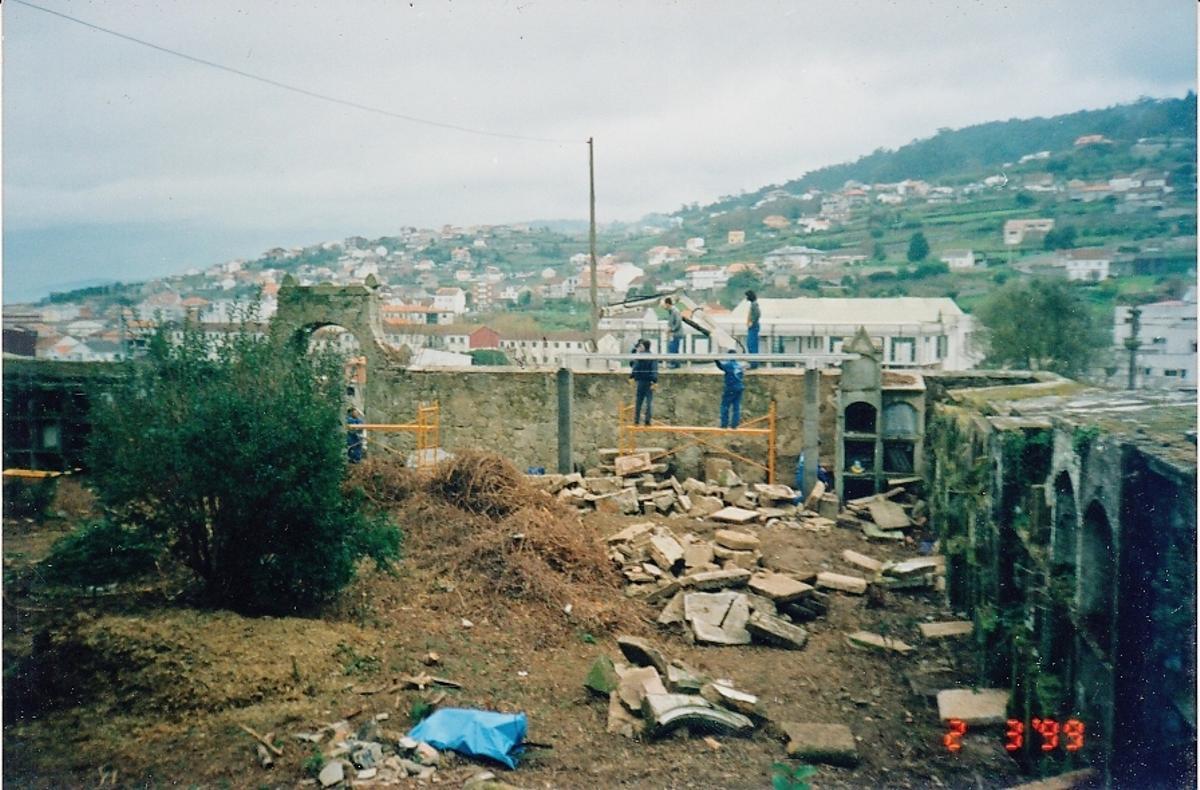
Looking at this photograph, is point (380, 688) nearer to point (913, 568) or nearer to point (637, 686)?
point (637, 686)

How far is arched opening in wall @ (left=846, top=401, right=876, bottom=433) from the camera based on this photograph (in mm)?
12945

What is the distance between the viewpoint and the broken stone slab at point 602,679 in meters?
6.18

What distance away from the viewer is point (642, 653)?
681cm

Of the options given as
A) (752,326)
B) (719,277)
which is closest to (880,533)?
(752,326)

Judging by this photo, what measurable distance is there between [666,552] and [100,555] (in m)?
5.66

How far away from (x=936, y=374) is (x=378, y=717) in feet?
36.0

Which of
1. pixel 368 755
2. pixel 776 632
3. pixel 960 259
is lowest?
pixel 776 632

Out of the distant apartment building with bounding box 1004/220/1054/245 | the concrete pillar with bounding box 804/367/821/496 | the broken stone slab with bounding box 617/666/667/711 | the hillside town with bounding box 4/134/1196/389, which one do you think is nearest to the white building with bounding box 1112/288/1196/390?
the hillside town with bounding box 4/134/1196/389

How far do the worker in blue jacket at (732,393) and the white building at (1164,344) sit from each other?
558 centimetres

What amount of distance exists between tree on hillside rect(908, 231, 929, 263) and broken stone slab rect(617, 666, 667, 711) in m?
29.4

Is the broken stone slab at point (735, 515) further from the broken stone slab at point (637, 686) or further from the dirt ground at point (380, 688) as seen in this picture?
the broken stone slab at point (637, 686)

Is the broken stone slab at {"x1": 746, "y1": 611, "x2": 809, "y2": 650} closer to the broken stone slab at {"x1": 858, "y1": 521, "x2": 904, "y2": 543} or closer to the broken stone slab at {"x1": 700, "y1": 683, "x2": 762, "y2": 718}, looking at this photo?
the broken stone slab at {"x1": 700, "y1": 683, "x2": 762, "y2": 718}

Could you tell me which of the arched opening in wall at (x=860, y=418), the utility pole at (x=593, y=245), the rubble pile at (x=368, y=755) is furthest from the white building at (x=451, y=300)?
the rubble pile at (x=368, y=755)

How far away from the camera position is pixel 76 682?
5523 mm
